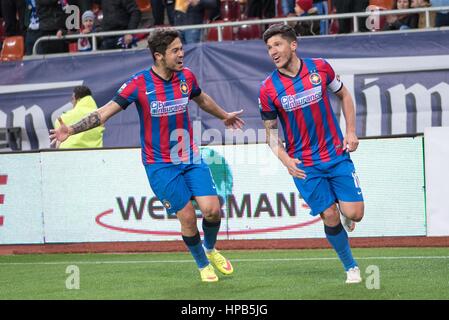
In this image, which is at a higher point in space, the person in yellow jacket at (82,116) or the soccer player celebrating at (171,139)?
the soccer player celebrating at (171,139)

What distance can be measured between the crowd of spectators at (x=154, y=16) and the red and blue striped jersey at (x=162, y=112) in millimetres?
6814

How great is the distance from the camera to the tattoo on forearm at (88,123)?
888 cm

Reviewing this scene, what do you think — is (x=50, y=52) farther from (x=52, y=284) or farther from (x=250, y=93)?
(x=52, y=284)

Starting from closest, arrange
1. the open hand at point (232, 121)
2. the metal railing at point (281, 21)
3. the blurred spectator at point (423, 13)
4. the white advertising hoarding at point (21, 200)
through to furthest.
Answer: the open hand at point (232, 121) < the white advertising hoarding at point (21, 200) < the metal railing at point (281, 21) < the blurred spectator at point (423, 13)

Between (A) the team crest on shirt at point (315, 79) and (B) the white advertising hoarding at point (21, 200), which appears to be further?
(B) the white advertising hoarding at point (21, 200)

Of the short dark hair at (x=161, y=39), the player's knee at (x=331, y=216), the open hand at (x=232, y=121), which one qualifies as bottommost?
the player's knee at (x=331, y=216)

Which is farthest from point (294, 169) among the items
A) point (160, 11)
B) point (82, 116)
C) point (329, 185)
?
point (160, 11)

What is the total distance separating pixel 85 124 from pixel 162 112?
2.55 ft

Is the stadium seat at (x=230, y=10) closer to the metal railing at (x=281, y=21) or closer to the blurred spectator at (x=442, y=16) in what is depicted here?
the metal railing at (x=281, y=21)

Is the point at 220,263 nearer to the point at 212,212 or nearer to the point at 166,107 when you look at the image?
the point at 212,212

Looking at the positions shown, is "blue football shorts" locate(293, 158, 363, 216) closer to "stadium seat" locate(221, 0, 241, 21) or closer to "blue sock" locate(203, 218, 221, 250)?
"blue sock" locate(203, 218, 221, 250)

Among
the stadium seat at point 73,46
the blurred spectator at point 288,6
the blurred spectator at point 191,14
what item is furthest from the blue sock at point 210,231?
the stadium seat at point 73,46

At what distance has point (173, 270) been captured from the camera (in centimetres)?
1069

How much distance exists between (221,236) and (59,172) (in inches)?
104
